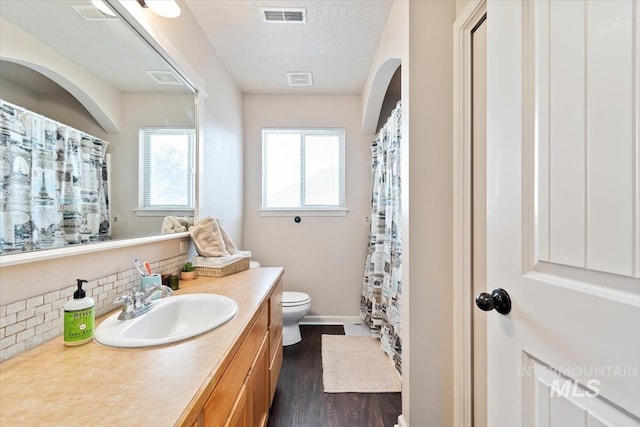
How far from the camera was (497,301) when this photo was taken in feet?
2.38

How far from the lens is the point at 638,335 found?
0.45 meters

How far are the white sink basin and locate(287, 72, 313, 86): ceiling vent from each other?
7.04 ft

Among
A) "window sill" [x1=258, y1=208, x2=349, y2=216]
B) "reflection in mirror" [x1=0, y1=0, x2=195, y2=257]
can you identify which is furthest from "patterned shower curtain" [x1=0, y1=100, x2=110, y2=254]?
"window sill" [x1=258, y1=208, x2=349, y2=216]

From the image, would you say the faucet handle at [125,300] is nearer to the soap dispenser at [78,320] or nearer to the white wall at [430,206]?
the soap dispenser at [78,320]

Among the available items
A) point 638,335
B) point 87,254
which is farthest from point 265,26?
point 638,335

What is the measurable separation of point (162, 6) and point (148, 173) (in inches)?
31.6

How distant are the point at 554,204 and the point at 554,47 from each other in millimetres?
348

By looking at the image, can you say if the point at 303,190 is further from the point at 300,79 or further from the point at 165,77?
the point at 165,77

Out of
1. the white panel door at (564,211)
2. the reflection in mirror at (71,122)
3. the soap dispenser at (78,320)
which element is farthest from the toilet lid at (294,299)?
the white panel door at (564,211)

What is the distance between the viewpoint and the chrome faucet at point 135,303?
93cm

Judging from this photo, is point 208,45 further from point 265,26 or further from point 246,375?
point 246,375

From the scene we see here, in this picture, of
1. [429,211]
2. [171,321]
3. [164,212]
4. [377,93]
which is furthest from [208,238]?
[377,93]

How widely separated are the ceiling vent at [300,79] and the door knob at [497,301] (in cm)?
240

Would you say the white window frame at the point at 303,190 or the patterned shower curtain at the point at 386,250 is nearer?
the patterned shower curtain at the point at 386,250
